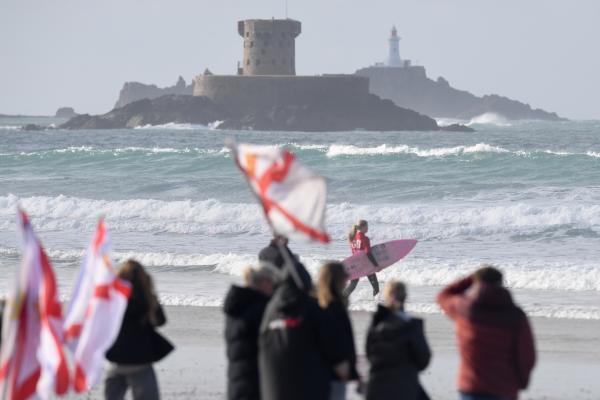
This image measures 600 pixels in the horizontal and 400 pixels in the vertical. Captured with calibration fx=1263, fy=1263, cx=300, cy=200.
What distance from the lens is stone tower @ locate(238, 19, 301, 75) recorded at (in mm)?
112188

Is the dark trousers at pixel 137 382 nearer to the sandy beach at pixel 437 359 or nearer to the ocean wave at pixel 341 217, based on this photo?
the sandy beach at pixel 437 359

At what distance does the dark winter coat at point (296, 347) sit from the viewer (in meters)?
5.96

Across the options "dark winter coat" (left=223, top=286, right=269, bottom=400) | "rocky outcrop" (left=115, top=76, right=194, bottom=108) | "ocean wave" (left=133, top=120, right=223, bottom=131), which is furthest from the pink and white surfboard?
"rocky outcrop" (left=115, top=76, right=194, bottom=108)

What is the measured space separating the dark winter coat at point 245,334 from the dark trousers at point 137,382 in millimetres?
694

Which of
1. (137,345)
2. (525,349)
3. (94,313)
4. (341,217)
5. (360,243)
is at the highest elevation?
(94,313)

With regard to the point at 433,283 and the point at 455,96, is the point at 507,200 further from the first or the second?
the point at 455,96

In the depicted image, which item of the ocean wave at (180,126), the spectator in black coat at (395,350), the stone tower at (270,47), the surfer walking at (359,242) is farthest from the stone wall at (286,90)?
the spectator in black coat at (395,350)

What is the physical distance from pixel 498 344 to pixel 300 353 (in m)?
0.97

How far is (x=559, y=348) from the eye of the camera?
34.5ft

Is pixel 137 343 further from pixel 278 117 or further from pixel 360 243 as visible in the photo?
pixel 278 117

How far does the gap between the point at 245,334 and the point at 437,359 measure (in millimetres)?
3804

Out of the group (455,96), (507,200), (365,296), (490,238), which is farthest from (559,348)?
(455,96)

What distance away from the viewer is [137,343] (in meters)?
6.91

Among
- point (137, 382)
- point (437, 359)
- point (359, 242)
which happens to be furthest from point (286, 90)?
point (137, 382)
